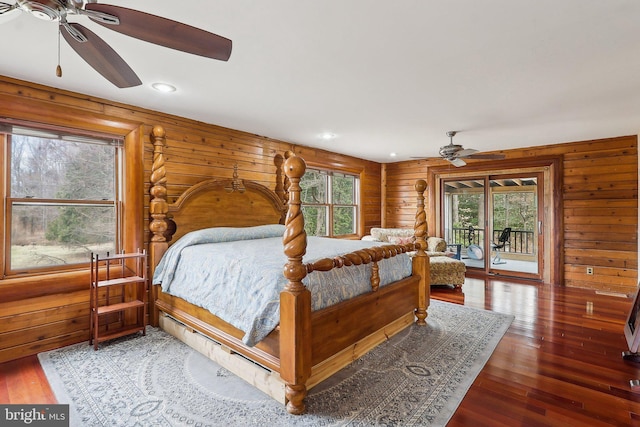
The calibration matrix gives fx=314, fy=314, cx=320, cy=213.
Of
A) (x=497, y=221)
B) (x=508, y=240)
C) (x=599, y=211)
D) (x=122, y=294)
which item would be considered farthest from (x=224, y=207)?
(x=599, y=211)

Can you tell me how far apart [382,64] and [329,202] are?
12.3 feet

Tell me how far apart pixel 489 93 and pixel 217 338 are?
10.6 feet

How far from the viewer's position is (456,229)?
643 cm

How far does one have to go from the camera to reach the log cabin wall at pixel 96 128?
2.66 m

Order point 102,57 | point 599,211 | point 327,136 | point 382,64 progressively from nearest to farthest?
point 102,57 → point 382,64 → point 327,136 → point 599,211

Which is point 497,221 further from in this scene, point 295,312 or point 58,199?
point 58,199

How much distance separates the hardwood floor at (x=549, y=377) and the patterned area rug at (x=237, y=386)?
0.12 metres

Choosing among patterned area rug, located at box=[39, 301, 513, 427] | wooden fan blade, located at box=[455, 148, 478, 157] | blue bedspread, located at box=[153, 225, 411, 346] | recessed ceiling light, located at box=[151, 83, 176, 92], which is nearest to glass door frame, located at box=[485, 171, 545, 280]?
wooden fan blade, located at box=[455, 148, 478, 157]

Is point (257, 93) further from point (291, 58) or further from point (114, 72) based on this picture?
point (114, 72)

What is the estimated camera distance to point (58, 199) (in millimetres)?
2961

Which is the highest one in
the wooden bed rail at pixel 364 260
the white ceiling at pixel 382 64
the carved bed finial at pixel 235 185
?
the white ceiling at pixel 382 64

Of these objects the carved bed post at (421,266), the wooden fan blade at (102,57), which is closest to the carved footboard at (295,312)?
the wooden fan blade at (102,57)

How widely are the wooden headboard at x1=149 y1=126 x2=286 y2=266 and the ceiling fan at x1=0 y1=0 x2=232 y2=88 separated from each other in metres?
1.90

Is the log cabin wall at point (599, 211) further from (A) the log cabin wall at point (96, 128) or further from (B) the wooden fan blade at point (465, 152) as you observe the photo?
(A) the log cabin wall at point (96, 128)
